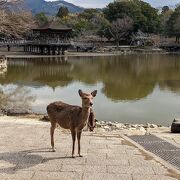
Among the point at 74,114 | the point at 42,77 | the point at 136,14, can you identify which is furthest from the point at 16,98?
the point at 136,14

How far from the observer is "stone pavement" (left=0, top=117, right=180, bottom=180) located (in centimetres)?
766

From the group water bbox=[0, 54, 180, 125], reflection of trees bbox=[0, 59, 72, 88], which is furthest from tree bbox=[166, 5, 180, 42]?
water bbox=[0, 54, 180, 125]

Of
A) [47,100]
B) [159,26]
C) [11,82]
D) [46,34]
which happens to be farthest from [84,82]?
[159,26]

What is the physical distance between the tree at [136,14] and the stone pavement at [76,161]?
81.9 meters

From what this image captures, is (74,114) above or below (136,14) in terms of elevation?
below

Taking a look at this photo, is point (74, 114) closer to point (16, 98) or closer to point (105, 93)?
point (16, 98)

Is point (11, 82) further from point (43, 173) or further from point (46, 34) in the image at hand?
point (46, 34)

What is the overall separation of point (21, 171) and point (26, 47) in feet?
241

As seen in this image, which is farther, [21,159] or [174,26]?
[174,26]

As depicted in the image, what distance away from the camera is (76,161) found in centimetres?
853

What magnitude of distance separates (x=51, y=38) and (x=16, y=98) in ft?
152

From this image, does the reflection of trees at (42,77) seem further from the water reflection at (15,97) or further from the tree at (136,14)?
the tree at (136,14)

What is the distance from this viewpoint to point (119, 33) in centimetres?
8900

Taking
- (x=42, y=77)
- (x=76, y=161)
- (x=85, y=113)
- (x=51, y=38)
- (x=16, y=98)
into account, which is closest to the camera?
(x=85, y=113)
